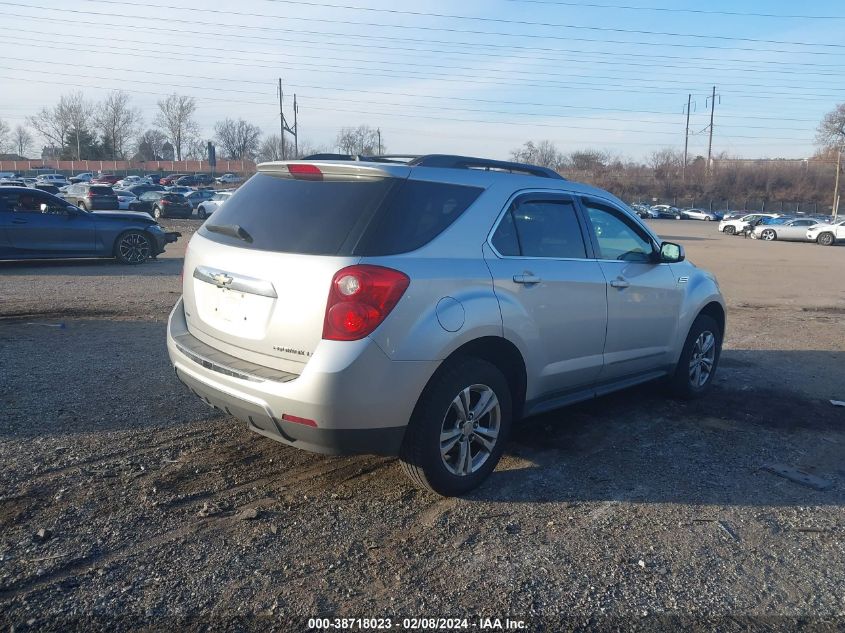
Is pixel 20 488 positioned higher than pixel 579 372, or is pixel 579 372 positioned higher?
pixel 579 372

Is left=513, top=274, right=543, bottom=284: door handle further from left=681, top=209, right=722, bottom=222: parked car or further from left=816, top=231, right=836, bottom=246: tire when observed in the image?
left=681, top=209, right=722, bottom=222: parked car

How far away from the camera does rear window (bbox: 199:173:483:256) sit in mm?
3809

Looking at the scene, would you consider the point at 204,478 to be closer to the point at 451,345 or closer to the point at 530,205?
the point at 451,345

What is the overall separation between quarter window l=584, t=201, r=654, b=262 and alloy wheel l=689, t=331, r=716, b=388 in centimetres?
115

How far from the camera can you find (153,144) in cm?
11406

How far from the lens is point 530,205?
187 inches

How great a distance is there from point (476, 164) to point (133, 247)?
12.3m

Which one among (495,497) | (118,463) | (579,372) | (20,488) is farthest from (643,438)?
(20,488)

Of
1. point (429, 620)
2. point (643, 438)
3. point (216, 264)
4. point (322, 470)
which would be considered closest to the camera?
point (429, 620)

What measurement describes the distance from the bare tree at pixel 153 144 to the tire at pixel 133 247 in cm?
10579

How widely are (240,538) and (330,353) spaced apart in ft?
3.41

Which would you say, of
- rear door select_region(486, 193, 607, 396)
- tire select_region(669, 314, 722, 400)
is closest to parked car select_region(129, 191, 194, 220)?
tire select_region(669, 314, 722, 400)

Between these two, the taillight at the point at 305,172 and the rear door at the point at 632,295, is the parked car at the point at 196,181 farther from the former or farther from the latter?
the taillight at the point at 305,172

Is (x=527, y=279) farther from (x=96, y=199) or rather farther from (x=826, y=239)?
(x=826, y=239)
